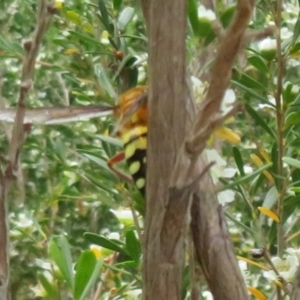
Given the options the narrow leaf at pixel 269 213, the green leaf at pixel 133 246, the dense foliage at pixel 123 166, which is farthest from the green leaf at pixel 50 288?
the narrow leaf at pixel 269 213

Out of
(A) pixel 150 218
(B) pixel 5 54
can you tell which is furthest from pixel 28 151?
(A) pixel 150 218

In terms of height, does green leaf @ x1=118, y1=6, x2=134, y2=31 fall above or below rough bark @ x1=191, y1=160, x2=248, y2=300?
above

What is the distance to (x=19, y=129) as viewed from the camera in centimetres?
60

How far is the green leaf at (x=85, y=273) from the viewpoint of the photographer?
0.66 m

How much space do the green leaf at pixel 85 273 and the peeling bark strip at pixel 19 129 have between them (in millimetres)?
75

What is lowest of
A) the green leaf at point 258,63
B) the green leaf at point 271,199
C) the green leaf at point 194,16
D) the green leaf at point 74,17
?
the green leaf at point 271,199

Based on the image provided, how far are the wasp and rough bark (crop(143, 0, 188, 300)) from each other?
0.15 metres

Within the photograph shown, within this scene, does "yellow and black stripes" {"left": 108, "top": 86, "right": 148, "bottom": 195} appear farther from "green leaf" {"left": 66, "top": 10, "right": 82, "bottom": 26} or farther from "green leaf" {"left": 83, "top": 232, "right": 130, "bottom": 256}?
"green leaf" {"left": 66, "top": 10, "right": 82, "bottom": 26}

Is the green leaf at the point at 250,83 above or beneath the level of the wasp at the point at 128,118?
above

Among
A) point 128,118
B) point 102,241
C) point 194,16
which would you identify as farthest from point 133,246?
point 194,16

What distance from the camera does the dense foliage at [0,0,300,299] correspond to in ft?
2.28

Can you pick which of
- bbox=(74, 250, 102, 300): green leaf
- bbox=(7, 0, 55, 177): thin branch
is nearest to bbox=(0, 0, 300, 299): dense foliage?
bbox=(74, 250, 102, 300): green leaf

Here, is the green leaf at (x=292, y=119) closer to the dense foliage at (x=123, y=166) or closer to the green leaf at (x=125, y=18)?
the dense foliage at (x=123, y=166)

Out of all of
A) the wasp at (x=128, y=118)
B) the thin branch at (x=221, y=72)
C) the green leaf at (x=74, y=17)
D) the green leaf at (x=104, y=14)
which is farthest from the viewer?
the green leaf at (x=74, y=17)
